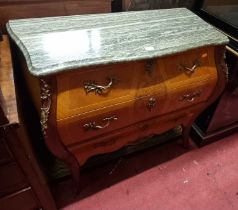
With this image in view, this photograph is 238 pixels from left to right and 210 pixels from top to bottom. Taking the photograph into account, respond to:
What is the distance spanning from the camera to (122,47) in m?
0.84

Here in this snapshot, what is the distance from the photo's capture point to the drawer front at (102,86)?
2.57 feet

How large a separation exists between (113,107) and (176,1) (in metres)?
0.86

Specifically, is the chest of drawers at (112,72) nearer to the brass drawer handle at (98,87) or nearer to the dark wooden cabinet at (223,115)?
the brass drawer handle at (98,87)

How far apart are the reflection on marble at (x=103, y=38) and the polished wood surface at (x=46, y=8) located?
0.32ft

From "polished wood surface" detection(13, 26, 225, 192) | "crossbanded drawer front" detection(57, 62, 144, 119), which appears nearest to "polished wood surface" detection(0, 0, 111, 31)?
"polished wood surface" detection(13, 26, 225, 192)

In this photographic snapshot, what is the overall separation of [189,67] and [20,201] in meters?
0.92

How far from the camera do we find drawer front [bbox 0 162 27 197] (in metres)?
0.78

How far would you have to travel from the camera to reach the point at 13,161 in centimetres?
77

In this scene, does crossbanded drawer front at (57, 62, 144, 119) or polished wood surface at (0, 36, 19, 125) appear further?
crossbanded drawer front at (57, 62, 144, 119)

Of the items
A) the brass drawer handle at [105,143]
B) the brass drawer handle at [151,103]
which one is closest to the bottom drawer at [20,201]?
the brass drawer handle at [105,143]

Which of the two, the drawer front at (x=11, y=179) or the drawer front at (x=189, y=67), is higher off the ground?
the drawer front at (x=189, y=67)

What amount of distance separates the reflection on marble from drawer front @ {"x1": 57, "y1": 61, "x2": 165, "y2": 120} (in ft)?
0.16

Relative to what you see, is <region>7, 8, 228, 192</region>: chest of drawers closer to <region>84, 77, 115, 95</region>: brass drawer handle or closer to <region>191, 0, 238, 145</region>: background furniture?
<region>84, 77, 115, 95</region>: brass drawer handle

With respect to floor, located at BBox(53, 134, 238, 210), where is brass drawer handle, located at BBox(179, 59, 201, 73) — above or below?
above
